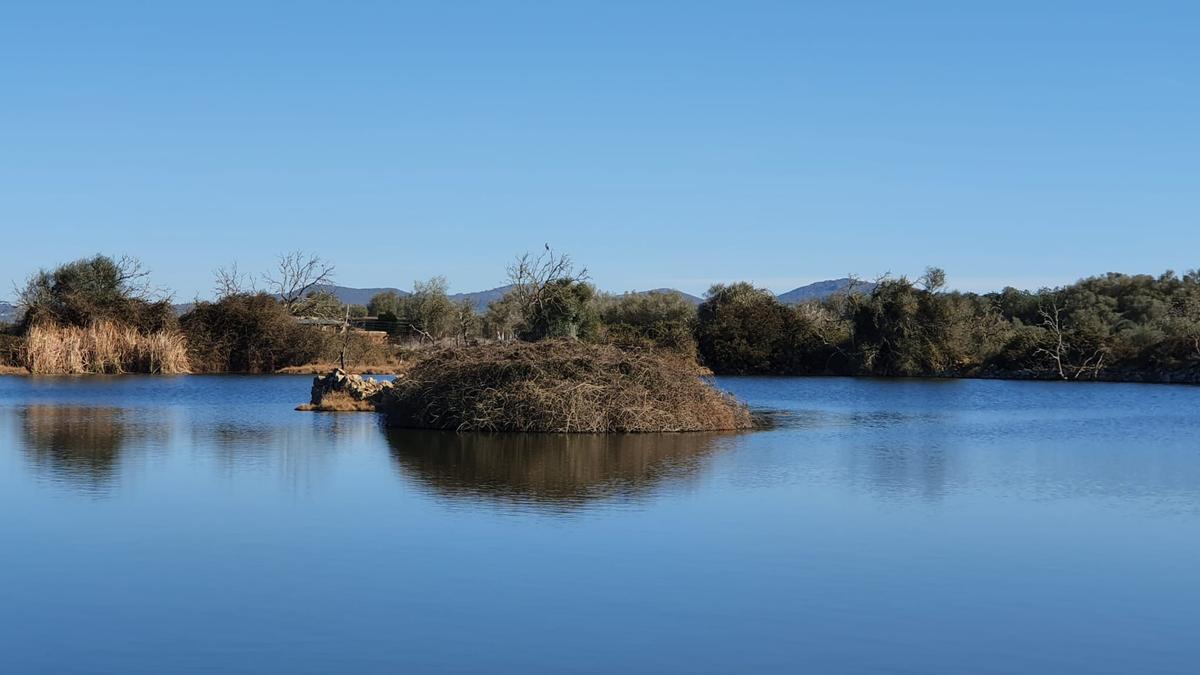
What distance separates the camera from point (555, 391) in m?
24.2

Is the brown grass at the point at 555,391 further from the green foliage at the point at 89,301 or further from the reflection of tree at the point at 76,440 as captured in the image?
the green foliage at the point at 89,301

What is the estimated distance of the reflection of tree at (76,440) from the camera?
684 inches

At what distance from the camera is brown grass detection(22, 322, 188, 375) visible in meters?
49.1

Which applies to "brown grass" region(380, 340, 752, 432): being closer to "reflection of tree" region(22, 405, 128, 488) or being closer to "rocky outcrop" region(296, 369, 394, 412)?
"rocky outcrop" region(296, 369, 394, 412)

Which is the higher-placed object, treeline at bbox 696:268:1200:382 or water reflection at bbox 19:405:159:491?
treeline at bbox 696:268:1200:382

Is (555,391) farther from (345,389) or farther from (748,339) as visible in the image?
(748,339)

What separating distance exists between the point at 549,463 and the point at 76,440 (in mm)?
8444

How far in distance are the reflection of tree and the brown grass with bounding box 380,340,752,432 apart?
5.95 metres

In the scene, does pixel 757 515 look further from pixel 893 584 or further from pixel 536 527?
pixel 893 584

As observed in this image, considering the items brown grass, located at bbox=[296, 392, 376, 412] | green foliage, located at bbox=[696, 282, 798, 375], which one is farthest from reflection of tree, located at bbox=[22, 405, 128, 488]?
green foliage, located at bbox=[696, 282, 798, 375]

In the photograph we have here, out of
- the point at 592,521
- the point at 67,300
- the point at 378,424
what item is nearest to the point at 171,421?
the point at 378,424

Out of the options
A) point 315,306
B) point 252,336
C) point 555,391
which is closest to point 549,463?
point 555,391

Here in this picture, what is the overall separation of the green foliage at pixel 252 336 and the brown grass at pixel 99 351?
102 inches

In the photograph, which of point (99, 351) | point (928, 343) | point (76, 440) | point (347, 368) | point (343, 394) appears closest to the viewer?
point (76, 440)
